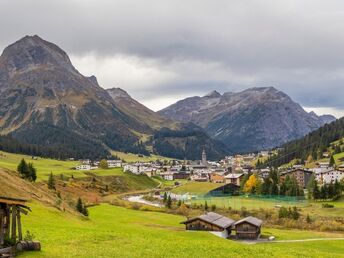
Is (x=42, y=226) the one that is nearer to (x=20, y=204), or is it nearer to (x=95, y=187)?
A: (x=20, y=204)

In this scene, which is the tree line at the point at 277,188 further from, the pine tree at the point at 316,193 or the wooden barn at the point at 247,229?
the wooden barn at the point at 247,229

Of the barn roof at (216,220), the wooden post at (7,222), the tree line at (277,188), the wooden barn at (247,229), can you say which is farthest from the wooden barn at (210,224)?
the tree line at (277,188)

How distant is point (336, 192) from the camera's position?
155250 mm

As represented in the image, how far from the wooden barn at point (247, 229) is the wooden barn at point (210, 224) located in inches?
69.1

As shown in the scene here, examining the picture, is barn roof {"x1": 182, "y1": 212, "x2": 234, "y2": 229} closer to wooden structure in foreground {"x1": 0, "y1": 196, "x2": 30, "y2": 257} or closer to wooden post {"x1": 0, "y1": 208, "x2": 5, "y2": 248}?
wooden structure in foreground {"x1": 0, "y1": 196, "x2": 30, "y2": 257}

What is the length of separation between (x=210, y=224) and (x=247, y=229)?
7.27 meters

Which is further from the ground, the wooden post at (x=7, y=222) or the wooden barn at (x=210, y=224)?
the wooden post at (x=7, y=222)

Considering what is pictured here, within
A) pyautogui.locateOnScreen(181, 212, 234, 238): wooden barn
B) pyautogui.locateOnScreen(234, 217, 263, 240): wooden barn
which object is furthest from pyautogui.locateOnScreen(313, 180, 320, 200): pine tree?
pyautogui.locateOnScreen(181, 212, 234, 238): wooden barn

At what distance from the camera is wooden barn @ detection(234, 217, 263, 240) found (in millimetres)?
91562

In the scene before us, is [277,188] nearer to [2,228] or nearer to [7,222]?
[7,222]

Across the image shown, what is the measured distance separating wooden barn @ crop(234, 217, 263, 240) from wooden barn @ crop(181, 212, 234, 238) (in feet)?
5.76

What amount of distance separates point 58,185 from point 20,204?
13057cm

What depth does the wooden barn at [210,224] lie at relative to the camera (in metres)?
91.6

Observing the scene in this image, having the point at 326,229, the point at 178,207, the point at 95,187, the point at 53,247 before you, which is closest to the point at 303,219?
the point at 326,229
